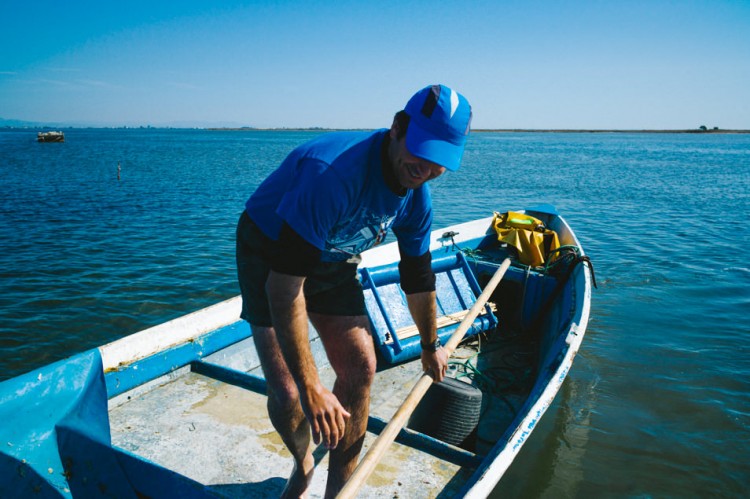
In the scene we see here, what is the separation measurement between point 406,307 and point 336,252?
3197 mm

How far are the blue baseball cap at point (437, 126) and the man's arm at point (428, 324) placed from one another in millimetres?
1091

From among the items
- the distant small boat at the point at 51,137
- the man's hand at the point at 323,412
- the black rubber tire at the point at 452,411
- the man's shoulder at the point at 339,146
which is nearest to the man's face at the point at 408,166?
the man's shoulder at the point at 339,146

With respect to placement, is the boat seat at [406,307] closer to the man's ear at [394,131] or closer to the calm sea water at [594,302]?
the calm sea water at [594,302]

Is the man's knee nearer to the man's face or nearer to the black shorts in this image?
the black shorts

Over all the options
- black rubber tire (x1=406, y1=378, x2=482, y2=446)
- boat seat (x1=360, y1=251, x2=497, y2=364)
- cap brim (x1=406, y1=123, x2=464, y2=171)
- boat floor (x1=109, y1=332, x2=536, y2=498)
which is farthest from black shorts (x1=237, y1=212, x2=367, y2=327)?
boat seat (x1=360, y1=251, x2=497, y2=364)

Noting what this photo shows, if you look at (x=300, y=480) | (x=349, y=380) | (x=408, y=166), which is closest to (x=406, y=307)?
(x=349, y=380)

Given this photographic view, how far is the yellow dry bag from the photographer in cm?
701

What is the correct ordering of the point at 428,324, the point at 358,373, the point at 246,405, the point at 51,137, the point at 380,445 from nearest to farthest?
1. the point at 380,445
2. the point at 358,373
3. the point at 428,324
4. the point at 246,405
5. the point at 51,137

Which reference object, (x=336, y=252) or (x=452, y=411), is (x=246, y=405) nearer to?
(x=452, y=411)

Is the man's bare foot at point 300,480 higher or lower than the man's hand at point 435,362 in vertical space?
lower

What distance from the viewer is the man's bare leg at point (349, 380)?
2537mm

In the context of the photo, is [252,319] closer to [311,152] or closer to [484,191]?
[311,152]

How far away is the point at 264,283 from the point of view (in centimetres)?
244

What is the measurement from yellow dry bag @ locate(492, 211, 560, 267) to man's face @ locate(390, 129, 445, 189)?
17.1ft
